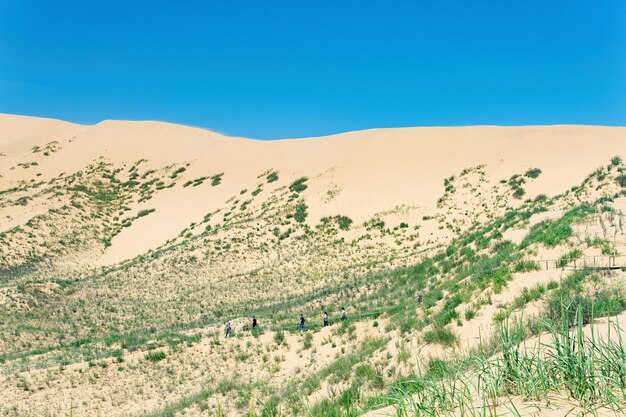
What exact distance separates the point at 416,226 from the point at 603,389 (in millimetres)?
26576

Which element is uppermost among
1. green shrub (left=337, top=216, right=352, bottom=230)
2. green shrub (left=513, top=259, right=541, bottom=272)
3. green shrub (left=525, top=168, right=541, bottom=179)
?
green shrub (left=525, top=168, right=541, bottom=179)

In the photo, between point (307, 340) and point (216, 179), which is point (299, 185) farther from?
point (307, 340)

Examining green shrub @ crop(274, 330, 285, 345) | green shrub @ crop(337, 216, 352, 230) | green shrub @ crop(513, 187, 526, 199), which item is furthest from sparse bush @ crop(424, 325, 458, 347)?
green shrub @ crop(513, 187, 526, 199)

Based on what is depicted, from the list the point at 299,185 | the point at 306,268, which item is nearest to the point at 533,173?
the point at 306,268

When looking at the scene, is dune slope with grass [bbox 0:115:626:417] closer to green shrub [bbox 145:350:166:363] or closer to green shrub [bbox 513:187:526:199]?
green shrub [bbox 145:350:166:363]

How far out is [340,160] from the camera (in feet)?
143

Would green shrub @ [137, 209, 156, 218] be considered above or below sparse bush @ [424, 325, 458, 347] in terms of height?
above

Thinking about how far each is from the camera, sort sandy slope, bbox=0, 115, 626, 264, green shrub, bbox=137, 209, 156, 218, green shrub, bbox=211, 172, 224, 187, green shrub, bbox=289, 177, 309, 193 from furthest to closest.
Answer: green shrub, bbox=211, 172, 224, 187, green shrub, bbox=137, 209, 156, 218, green shrub, bbox=289, 177, 309, 193, sandy slope, bbox=0, 115, 626, 264

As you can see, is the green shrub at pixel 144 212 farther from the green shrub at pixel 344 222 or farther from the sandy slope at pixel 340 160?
the green shrub at pixel 344 222

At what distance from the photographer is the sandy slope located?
113 ft

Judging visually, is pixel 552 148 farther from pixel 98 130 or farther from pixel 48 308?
pixel 98 130

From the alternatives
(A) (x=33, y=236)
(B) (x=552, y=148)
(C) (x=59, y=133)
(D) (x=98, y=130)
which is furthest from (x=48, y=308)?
(C) (x=59, y=133)

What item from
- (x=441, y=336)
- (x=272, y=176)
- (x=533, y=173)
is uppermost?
(x=272, y=176)

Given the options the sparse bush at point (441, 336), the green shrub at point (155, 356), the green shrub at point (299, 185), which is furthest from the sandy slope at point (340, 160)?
the sparse bush at point (441, 336)
